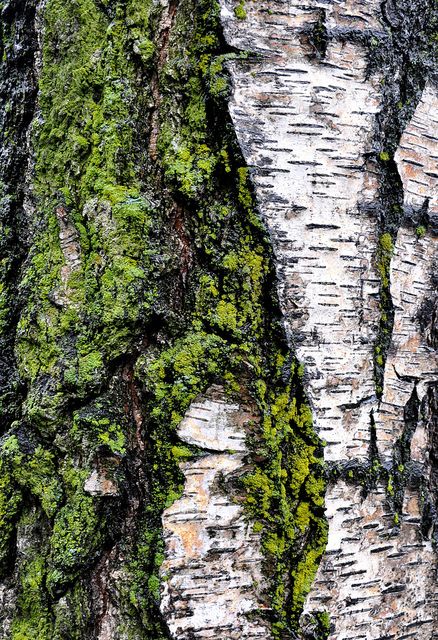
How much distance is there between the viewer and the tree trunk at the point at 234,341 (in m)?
1.19

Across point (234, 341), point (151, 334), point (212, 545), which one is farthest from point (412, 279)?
point (212, 545)

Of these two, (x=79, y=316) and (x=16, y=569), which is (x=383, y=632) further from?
(x=79, y=316)

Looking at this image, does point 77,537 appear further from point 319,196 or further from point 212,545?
point 319,196

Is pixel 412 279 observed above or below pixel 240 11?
below

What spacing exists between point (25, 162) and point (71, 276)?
366 millimetres

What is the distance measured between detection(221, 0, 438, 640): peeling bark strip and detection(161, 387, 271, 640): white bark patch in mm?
136

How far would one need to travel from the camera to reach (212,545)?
46.2 inches

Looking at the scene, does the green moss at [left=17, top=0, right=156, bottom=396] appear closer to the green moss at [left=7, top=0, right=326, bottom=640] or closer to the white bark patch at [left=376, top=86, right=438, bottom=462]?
the green moss at [left=7, top=0, right=326, bottom=640]

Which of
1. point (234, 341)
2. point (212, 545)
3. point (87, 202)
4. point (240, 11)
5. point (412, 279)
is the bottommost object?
point (212, 545)

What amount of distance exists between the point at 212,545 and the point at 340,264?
0.61 meters

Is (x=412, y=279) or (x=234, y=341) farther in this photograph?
(x=412, y=279)

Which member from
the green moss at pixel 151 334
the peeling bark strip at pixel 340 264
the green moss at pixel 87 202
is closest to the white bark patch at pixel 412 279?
the peeling bark strip at pixel 340 264

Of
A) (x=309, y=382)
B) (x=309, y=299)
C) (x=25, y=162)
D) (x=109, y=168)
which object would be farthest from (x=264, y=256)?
(x=25, y=162)

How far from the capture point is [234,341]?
1207 millimetres
